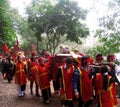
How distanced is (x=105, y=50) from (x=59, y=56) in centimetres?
412

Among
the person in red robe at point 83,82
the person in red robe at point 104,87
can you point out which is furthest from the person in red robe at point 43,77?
the person in red robe at point 104,87

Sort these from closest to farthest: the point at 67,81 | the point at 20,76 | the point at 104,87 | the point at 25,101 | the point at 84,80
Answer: the point at 104,87 → the point at 84,80 → the point at 67,81 → the point at 25,101 → the point at 20,76

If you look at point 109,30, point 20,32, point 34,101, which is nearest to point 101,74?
point 34,101

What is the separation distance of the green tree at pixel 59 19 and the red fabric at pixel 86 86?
1436cm

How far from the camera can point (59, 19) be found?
73.9 ft

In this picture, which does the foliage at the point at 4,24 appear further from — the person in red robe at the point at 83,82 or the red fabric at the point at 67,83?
the person in red robe at the point at 83,82

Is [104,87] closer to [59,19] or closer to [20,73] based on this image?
[20,73]

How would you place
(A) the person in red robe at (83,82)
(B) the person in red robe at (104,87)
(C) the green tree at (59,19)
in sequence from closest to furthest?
(B) the person in red robe at (104,87) < (A) the person in red robe at (83,82) < (C) the green tree at (59,19)

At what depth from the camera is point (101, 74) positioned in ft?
24.0

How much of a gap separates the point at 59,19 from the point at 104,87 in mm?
15611

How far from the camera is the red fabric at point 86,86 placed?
7949 mm

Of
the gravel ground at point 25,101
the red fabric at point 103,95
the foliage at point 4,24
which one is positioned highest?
the foliage at point 4,24

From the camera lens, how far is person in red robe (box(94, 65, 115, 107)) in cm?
718


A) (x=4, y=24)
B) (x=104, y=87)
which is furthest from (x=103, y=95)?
(x=4, y=24)
